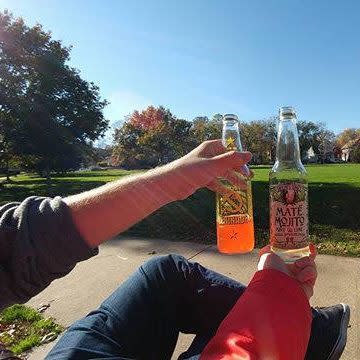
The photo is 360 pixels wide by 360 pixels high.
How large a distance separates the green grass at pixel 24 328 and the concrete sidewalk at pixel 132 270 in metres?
0.12

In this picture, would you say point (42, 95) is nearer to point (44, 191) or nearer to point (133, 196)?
point (44, 191)

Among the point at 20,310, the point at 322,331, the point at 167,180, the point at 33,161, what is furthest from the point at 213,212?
the point at 33,161

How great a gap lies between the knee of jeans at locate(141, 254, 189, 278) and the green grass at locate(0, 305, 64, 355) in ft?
6.30

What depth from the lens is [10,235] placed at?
4.51 ft

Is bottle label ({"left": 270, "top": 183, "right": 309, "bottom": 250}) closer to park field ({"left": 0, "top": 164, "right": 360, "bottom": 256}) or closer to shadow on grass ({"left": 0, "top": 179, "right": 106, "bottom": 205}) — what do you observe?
park field ({"left": 0, "top": 164, "right": 360, "bottom": 256})

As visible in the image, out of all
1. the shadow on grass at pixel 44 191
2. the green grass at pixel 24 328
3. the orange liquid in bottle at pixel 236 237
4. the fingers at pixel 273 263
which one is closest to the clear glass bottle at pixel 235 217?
the orange liquid in bottle at pixel 236 237

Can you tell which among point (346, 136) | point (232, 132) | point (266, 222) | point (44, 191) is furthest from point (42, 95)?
point (346, 136)

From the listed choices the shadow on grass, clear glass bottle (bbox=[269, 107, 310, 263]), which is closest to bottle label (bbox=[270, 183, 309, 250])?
clear glass bottle (bbox=[269, 107, 310, 263])

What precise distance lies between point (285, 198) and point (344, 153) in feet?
308

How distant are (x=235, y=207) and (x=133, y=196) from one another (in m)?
0.89

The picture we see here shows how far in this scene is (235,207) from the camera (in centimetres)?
227

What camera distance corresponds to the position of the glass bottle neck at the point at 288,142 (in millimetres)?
2248

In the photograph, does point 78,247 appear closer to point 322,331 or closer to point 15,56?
point 322,331

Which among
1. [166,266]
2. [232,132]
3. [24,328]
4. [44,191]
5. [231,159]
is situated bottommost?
[44,191]
